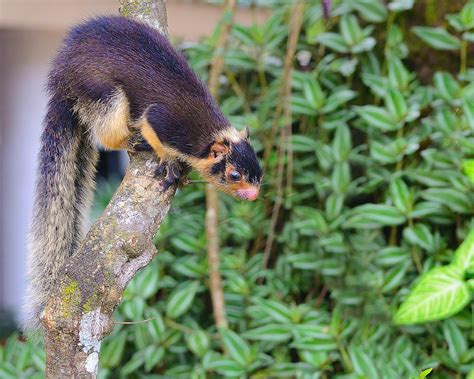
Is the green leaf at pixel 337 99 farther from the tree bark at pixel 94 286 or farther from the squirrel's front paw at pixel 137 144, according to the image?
the tree bark at pixel 94 286

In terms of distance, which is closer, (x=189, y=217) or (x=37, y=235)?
(x=37, y=235)

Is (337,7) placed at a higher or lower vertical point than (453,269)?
higher

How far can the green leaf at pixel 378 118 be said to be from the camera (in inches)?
96.7

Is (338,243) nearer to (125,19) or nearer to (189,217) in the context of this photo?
(189,217)

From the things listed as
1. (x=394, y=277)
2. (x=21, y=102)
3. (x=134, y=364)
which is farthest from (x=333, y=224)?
(x=21, y=102)

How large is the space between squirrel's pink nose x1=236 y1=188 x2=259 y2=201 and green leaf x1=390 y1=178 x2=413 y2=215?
0.86 metres

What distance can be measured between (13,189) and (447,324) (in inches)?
87.0

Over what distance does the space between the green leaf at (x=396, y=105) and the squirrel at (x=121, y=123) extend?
852 mm

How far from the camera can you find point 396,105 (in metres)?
2.46

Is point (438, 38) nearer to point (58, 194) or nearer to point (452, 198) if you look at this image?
point (452, 198)

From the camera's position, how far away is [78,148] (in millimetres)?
1838

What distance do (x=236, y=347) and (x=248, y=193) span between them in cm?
80

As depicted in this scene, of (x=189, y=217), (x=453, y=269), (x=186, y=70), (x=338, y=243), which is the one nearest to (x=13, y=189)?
(x=189, y=217)

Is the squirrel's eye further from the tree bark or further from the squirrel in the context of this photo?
the tree bark
